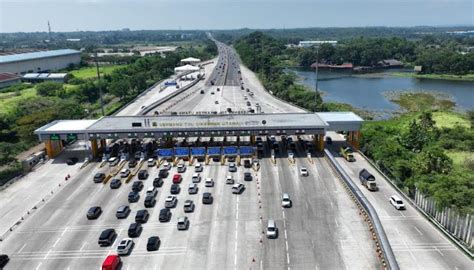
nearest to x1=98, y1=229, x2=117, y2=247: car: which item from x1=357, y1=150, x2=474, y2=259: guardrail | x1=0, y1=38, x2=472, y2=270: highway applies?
x1=0, y1=38, x2=472, y2=270: highway

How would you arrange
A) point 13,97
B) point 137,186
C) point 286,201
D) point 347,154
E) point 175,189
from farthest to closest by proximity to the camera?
point 13,97
point 347,154
point 137,186
point 175,189
point 286,201

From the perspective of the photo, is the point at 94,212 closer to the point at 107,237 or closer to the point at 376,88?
the point at 107,237

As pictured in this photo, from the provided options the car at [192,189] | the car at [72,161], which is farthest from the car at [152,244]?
the car at [72,161]

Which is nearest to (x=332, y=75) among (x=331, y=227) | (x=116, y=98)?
(x=116, y=98)

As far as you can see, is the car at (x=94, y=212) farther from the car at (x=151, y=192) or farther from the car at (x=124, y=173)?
the car at (x=124, y=173)

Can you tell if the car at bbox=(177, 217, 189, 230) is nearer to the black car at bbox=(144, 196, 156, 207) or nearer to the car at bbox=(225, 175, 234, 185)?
the black car at bbox=(144, 196, 156, 207)

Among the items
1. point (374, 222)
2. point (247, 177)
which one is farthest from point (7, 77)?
point (374, 222)

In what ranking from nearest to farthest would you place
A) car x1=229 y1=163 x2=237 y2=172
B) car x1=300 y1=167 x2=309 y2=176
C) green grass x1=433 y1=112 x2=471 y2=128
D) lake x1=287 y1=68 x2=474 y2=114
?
car x1=300 y1=167 x2=309 y2=176, car x1=229 y1=163 x2=237 y2=172, green grass x1=433 y1=112 x2=471 y2=128, lake x1=287 y1=68 x2=474 y2=114
